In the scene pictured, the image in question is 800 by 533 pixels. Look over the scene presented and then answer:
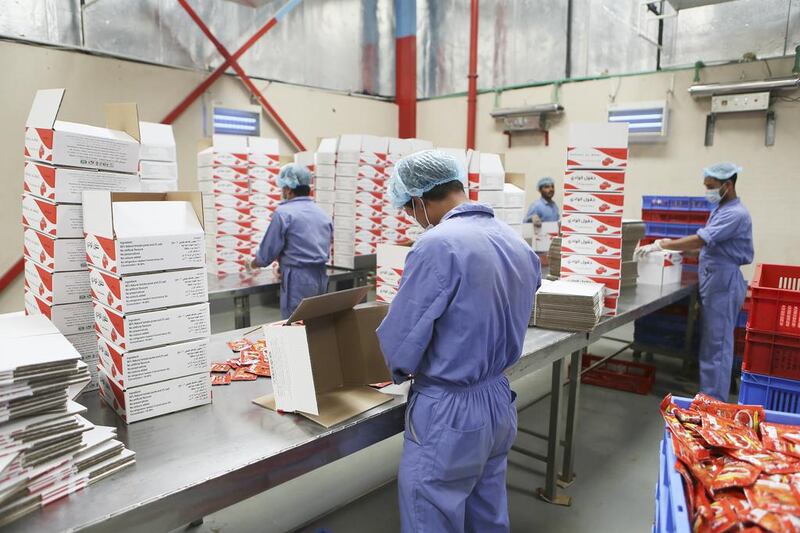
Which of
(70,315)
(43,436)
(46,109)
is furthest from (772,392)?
(46,109)

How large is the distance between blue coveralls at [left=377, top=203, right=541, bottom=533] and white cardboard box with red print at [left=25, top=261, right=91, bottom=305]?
0.93 metres

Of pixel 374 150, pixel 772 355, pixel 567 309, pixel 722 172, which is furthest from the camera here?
pixel 374 150

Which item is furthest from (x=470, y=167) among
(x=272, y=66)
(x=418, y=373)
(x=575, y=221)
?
(x=272, y=66)

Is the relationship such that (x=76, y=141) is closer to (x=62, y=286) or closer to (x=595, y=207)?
(x=62, y=286)

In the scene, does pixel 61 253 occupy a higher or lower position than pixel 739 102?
lower

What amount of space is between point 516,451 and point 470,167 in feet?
7.61

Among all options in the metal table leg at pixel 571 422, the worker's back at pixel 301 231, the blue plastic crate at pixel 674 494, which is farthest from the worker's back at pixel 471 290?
the worker's back at pixel 301 231

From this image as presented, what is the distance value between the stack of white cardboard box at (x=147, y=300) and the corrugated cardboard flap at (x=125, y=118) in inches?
12.7

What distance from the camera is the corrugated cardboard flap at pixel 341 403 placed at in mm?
1549

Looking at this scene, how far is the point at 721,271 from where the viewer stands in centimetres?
362

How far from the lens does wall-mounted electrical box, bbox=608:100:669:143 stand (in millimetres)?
5980

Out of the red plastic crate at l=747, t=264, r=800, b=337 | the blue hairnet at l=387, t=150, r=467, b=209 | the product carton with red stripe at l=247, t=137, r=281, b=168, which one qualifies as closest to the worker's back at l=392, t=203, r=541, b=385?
the blue hairnet at l=387, t=150, r=467, b=209

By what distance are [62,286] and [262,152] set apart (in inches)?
116

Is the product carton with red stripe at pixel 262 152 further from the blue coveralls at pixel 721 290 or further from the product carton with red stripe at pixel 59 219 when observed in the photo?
the blue coveralls at pixel 721 290
